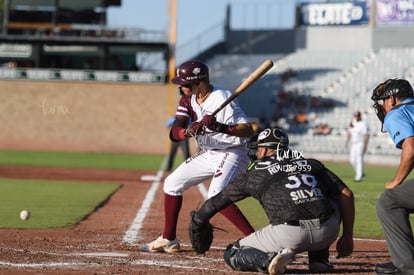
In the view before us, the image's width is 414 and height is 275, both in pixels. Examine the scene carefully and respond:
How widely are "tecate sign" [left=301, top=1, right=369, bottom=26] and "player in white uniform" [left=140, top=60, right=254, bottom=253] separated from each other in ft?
139

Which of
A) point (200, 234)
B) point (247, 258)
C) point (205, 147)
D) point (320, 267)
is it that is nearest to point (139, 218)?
point (205, 147)

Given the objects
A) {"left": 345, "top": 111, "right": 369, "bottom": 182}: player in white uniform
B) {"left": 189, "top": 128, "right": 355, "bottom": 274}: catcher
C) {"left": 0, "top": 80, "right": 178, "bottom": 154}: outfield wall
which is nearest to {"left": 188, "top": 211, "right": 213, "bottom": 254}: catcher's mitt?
{"left": 189, "top": 128, "right": 355, "bottom": 274}: catcher

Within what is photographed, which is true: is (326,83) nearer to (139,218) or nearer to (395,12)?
(395,12)

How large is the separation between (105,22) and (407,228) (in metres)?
37.8

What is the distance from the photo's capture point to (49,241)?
964 cm

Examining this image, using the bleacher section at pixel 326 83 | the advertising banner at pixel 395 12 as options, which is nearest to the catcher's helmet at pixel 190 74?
the bleacher section at pixel 326 83

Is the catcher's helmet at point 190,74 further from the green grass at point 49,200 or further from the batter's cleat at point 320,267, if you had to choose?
the green grass at point 49,200

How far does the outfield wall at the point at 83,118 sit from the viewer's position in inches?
1758

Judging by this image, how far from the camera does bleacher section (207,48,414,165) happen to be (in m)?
41.0

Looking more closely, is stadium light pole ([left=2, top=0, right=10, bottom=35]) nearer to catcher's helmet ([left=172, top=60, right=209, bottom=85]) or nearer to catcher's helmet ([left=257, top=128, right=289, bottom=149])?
catcher's helmet ([left=172, top=60, right=209, bottom=85])

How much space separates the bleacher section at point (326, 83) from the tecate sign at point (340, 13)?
1.71 meters

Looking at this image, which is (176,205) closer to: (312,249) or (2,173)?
(312,249)

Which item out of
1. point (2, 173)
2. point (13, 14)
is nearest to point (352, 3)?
point (13, 14)

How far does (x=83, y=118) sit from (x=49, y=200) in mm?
29446
